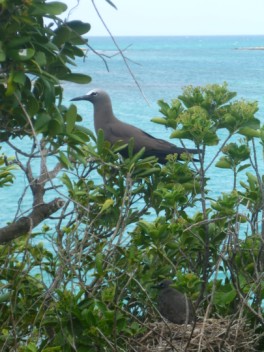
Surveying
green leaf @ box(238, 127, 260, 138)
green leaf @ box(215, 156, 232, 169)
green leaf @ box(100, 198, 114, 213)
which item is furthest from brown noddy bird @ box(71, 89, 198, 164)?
green leaf @ box(100, 198, 114, 213)

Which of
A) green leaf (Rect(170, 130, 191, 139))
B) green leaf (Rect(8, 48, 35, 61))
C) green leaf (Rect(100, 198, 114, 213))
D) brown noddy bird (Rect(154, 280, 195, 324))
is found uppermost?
green leaf (Rect(8, 48, 35, 61))

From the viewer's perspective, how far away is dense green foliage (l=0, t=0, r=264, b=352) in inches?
106

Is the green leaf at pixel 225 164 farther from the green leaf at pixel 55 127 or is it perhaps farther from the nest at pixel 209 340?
the green leaf at pixel 55 127

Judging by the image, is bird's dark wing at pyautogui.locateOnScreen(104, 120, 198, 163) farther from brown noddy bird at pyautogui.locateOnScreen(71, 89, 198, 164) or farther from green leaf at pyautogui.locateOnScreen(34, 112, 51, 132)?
green leaf at pyautogui.locateOnScreen(34, 112, 51, 132)

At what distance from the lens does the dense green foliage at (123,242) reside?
2.69m

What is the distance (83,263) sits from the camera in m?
3.31

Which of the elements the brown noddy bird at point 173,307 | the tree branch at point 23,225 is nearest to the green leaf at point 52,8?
the tree branch at point 23,225

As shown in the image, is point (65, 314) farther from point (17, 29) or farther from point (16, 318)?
point (17, 29)

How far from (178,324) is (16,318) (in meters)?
0.76

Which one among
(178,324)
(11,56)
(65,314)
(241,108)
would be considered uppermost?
(11,56)

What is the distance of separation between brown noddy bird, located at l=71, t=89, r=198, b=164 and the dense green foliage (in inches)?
31.1

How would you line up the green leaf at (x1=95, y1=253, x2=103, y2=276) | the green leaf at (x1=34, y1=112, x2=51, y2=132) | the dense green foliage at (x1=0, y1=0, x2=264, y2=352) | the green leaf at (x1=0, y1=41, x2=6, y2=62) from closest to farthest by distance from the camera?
1. the green leaf at (x1=0, y1=41, x2=6, y2=62)
2. the green leaf at (x1=34, y1=112, x2=51, y2=132)
3. the dense green foliage at (x1=0, y1=0, x2=264, y2=352)
4. the green leaf at (x1=95, y1=253, x2=103, y2=276)


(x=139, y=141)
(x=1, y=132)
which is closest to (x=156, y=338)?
(x=1, y=132)

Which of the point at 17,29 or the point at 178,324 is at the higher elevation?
the point at 17,29
